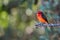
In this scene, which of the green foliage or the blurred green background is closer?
the blurred green background

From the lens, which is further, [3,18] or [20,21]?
[20,21]

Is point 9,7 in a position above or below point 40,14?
below

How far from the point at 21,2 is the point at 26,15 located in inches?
5.4

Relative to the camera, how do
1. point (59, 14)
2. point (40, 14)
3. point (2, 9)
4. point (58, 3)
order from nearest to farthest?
point (40, 14)
point (59, 14)
point (58, 3)
point (2, 9)

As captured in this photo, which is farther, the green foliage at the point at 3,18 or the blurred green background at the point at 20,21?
the green foliage at the point at 3,18

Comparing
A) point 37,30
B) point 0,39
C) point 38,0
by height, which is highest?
point 38,0

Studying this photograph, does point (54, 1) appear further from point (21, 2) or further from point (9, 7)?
point (9, 7)

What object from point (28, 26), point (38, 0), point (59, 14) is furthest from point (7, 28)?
point (59, 14)

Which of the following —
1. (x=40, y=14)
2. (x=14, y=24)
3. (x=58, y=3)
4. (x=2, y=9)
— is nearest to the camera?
(x=40, y=14)

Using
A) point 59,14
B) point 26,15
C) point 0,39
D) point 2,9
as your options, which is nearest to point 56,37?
point 59,14

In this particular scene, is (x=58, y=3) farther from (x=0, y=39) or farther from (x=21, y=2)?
(x=0, y=39)

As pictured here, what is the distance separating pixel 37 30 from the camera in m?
2.03

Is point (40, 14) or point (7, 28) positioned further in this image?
point (7, 28)

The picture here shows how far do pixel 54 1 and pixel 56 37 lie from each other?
293 millimetres
